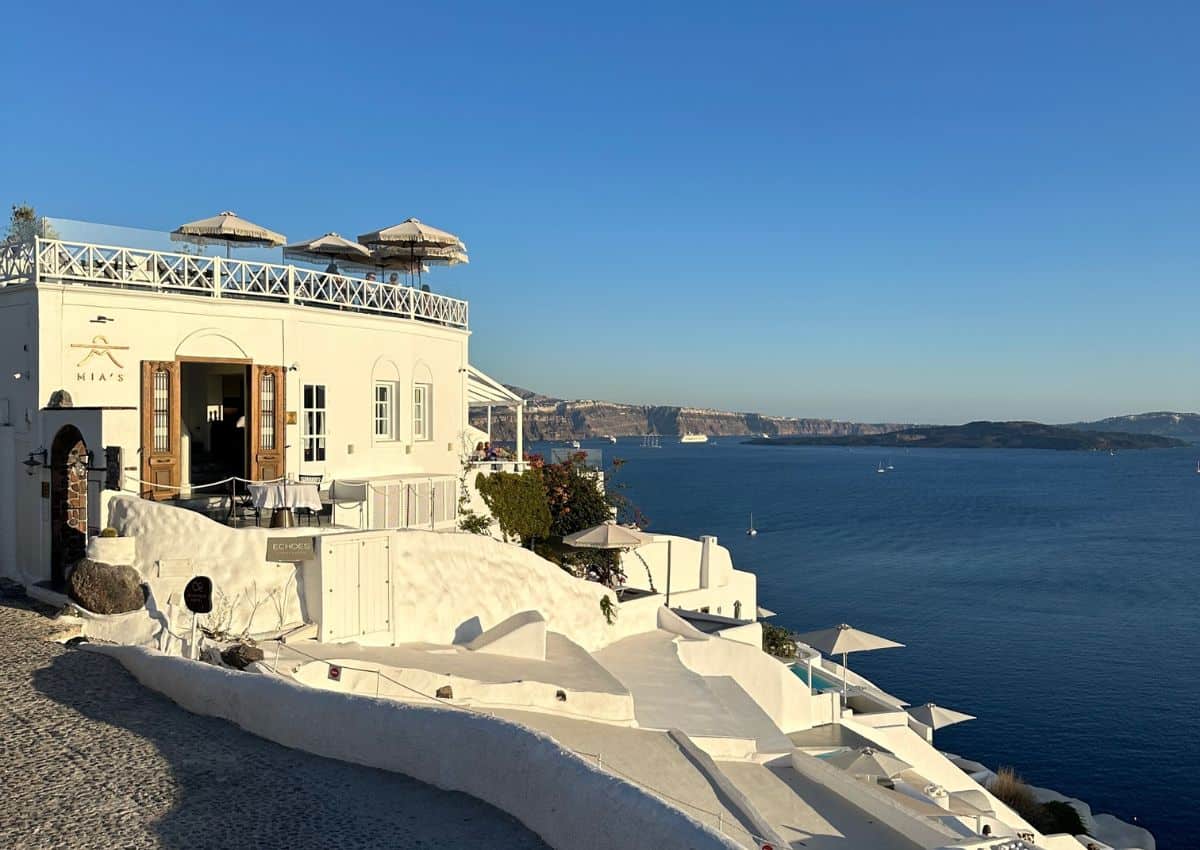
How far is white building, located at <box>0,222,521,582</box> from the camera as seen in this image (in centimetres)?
1461

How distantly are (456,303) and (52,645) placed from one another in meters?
12.9

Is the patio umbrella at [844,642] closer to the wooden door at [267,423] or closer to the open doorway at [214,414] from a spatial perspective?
the wooden door at [267,423]

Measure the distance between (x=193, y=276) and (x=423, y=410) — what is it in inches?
243

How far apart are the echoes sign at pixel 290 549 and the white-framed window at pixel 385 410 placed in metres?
6.32

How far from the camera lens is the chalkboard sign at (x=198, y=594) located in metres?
11.3

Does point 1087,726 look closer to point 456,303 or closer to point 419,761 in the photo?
point 456,303

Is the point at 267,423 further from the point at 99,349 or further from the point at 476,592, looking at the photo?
the point at 476,592

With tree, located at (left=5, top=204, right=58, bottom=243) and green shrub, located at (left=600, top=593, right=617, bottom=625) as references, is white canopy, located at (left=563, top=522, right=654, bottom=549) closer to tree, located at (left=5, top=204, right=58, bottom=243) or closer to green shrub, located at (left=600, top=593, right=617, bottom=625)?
green shrub, located at (left=600, top=593, right=617, bottom=625)

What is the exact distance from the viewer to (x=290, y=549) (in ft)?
44.2

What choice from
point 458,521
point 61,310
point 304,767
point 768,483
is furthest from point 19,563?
point 768,483

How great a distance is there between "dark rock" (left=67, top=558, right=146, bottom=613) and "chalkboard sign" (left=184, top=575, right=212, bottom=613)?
1.75m

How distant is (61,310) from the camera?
47.5ft

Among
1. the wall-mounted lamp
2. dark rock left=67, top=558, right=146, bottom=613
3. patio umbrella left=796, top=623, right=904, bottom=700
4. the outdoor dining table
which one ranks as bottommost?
patio umbrella left=796, top=623, right=904, bottom=700

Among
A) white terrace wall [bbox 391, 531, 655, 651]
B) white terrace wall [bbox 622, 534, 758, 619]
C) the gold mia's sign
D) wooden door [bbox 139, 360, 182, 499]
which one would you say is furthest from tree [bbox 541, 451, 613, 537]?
the gold mia's sign
